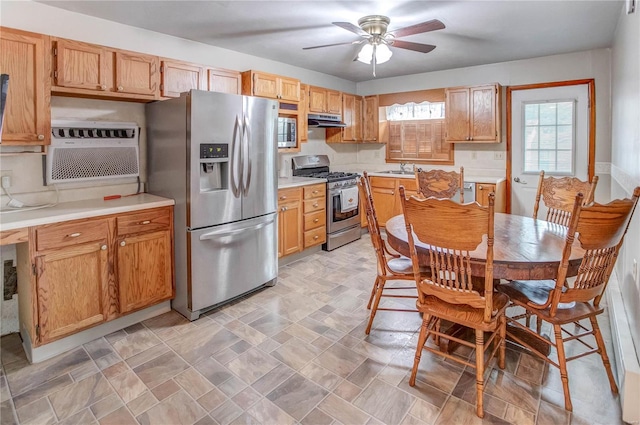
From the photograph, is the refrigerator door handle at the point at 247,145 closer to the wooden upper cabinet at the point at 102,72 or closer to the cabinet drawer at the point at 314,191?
the wooden upper cabinet at the point at 102,72

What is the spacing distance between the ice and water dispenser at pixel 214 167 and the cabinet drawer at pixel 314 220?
153cm

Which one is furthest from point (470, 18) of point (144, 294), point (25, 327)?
point (25, 327)

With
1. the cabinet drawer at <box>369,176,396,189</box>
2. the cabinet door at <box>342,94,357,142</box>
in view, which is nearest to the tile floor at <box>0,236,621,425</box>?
the cabinet drawer at <box>369,176,396,189</box>

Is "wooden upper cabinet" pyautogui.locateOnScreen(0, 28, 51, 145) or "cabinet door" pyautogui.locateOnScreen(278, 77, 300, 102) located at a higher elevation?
"cabinet door" pyautogui.locateOnScreen(278, 77, 300, 102)

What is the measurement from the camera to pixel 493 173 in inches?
201

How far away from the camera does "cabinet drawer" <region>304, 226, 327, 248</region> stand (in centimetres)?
449

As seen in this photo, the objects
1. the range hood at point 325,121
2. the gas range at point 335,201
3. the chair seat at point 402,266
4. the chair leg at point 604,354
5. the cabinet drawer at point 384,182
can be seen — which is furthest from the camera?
the cabinet drawer at point 384,182

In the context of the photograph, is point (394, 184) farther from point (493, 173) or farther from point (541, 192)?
point (541, 192)

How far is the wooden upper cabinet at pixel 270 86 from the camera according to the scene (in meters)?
3.97

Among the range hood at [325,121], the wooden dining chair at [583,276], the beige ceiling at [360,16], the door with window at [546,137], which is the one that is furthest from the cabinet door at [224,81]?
the door with window at [546,137]

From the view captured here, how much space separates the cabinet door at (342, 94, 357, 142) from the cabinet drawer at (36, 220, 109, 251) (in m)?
3.84

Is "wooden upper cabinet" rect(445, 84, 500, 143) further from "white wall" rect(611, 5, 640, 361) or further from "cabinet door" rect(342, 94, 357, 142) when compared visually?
"white wall" rect(611, 5, 640, 361)

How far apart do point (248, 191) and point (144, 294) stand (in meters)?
1.16

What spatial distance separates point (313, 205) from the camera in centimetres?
454
